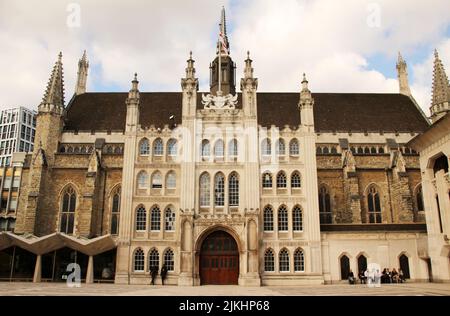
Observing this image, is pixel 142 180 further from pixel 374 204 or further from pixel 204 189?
pixel 374 204

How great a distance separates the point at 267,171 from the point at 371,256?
10.1 metres

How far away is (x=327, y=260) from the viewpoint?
101 ft

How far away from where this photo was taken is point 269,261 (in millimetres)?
30984

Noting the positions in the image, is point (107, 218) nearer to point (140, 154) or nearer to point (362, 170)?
point (140, 154)

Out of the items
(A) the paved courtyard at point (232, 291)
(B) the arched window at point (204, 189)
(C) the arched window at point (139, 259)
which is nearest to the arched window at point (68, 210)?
(C) the arched window at point (139, 259)

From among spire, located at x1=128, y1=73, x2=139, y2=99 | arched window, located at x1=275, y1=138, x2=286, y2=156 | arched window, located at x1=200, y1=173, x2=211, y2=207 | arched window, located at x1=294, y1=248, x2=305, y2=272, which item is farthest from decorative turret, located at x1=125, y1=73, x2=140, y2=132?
arched window, located at x1=294, y1=248, x2=305, y2=272

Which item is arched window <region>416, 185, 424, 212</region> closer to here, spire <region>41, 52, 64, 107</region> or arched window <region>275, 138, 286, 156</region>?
arched window <region>275, 138, 286, 156</region>

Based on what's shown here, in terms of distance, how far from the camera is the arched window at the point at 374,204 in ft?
124

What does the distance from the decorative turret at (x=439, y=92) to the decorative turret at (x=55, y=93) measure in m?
40.6

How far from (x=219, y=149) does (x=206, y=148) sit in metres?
1.07

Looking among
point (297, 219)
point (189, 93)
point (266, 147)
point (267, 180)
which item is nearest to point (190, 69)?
point (189, 93)

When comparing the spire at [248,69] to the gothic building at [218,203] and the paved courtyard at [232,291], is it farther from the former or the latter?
the paved courtyard at [232,291]

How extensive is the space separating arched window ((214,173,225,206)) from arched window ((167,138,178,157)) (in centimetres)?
409
